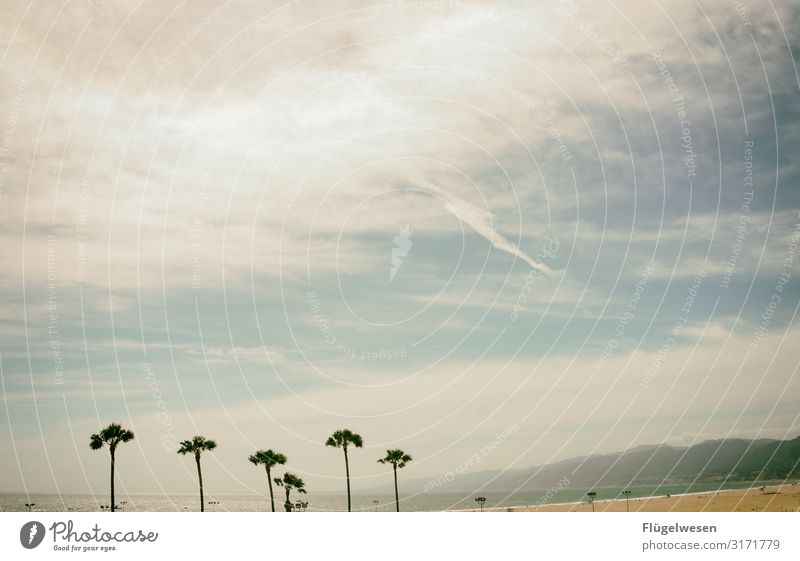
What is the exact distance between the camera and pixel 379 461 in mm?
92125

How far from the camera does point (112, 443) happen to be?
7238 cm
